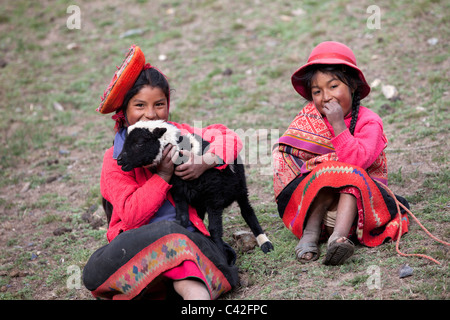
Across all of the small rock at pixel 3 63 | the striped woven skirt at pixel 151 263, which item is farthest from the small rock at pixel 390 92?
the small rock at pixel 3 63

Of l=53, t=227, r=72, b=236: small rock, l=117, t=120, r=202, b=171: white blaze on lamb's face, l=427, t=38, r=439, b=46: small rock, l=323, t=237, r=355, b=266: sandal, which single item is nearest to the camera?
l=323, t=237, r=355, b=266: sandal

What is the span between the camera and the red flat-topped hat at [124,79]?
3119 mm

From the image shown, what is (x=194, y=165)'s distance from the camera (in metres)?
3.13

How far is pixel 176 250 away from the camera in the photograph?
8.97 ft

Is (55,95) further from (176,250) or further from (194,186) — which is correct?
(176,250)

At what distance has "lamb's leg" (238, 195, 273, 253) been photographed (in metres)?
3.54

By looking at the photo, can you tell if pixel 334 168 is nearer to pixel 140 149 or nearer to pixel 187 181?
pixel 187 181

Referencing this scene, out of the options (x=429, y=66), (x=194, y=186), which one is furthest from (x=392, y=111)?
(x=194, y=186)

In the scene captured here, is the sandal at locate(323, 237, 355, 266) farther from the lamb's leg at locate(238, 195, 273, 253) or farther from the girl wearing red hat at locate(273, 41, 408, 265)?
the lamb's leg at locate(238, 195, 273, 253)

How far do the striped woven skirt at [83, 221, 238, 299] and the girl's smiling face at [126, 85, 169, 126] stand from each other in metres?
0.83

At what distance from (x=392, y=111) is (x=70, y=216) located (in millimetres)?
3941

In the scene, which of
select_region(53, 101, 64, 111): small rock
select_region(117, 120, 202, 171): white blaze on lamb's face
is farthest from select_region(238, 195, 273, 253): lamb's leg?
select_region(53, 101, 64, 111): small rock

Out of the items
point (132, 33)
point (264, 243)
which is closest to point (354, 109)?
point (264, 243)
